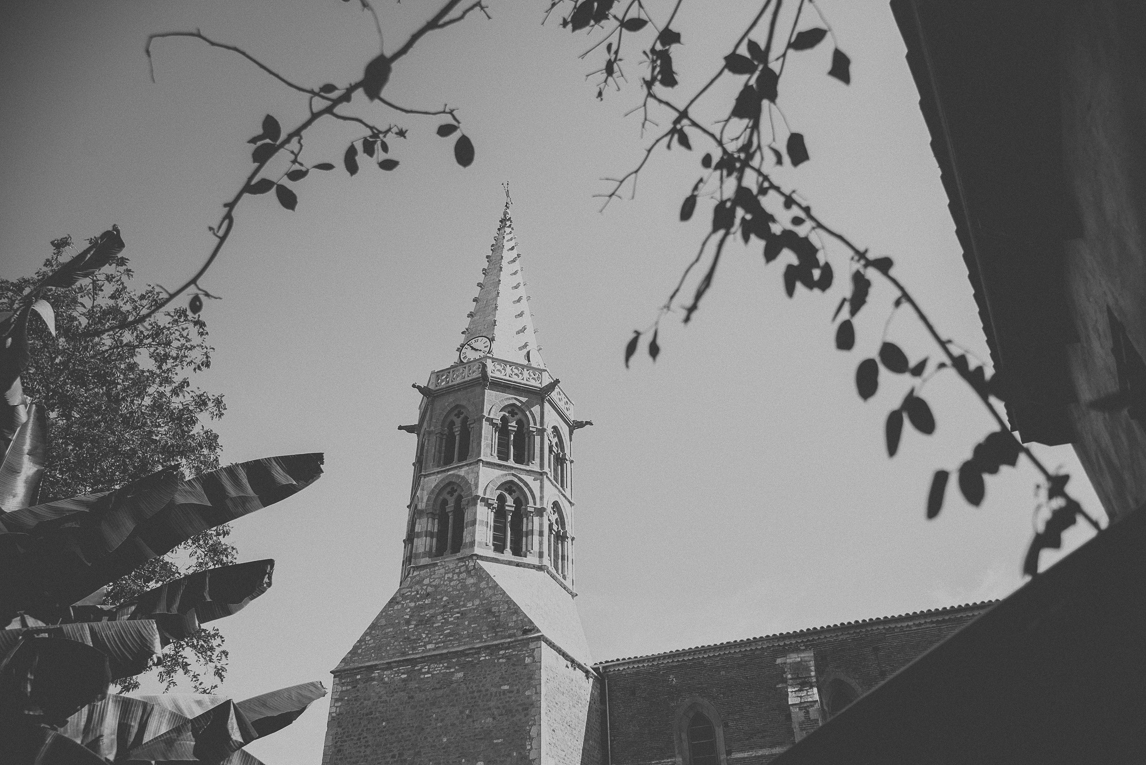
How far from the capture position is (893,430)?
2254mm

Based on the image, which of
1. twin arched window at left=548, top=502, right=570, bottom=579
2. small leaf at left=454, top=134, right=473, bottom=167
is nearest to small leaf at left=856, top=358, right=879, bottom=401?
small leaf at left=454, top=134, right=473, bottom=167

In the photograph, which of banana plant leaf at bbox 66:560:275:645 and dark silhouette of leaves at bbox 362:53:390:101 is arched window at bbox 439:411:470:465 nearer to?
banana plant leaf at bbox 66:560:275:645

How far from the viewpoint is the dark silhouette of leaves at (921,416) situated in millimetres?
2271

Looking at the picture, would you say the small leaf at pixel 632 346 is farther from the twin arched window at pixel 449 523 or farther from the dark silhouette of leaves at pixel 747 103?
the twin arched window at pixel 449 523

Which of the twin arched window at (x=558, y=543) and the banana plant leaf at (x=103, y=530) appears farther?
the twin arched window at (x=558, y=543)

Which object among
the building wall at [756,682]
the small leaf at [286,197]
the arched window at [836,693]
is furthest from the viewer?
the arched window at [836,693]

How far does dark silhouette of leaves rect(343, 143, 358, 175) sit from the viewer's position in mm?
3258

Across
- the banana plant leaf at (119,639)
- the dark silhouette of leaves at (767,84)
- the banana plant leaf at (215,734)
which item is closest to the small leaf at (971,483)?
the dark silhouette of leaves at (767,84)

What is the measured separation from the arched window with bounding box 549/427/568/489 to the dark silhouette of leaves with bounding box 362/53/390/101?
22381 mm

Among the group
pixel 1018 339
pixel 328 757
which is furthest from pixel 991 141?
pixel 328 757

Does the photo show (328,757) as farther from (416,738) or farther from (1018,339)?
(1018,339)

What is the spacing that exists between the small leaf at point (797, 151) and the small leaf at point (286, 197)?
6.56 feet

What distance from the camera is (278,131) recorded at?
3031 mm

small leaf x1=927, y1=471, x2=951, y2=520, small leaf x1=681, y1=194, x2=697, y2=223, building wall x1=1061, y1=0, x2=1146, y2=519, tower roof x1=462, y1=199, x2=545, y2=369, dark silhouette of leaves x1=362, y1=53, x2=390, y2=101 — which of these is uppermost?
tower roof x1=462, y1=199, x2=545, y2=369
